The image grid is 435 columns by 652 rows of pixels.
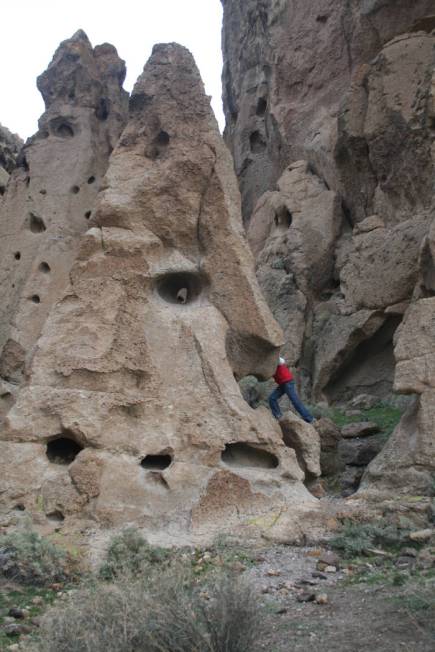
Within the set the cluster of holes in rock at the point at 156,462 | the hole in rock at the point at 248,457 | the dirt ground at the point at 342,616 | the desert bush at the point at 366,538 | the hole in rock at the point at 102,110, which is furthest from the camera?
the hole in rock at the point at 102,110

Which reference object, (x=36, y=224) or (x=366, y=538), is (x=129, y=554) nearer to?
(x=366, y=538)

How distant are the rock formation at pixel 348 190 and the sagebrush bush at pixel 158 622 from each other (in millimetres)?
5706

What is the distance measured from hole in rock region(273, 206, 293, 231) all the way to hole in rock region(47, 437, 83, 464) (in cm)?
1013

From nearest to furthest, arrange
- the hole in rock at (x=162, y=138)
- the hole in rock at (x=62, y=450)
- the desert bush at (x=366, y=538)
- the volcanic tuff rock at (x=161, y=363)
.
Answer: the desert bush at (x=366, y=538)
the volcanic tuff rock at (x=161, y=363)
the hole in rock at (x=62, y=450)
the hole in rock at (x=162, y=138)

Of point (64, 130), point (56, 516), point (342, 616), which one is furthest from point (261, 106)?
point (342, 616)

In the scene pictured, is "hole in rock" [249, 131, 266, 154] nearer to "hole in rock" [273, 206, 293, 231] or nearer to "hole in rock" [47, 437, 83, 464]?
"hole in rock" [273, 206, 293, 231]

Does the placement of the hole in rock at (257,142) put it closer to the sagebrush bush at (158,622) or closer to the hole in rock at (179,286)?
the hole in rock at (179,286)

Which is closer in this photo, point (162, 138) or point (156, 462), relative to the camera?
point (156, 462)

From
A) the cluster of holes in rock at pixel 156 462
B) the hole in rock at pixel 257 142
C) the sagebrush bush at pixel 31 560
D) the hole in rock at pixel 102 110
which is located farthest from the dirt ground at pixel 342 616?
the hole in rock at pixel 257 142

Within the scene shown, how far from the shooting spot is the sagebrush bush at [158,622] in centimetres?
294

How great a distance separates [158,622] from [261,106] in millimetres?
19261

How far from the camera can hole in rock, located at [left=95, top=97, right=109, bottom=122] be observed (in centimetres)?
1403

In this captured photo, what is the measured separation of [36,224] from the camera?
12.6 meters

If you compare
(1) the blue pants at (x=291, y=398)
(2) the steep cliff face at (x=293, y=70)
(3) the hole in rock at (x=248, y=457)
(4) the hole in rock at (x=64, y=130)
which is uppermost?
(2) the steep cliff face at (x=293, y=70)
